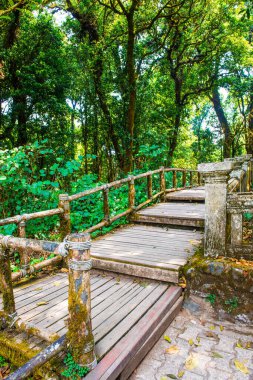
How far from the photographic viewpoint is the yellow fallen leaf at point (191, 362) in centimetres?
267

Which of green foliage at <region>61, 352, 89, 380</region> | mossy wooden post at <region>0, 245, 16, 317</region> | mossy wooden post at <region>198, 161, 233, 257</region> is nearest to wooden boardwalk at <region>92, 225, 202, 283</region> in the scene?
mossy wooden post at <region>198, 161, 233, 257</region>

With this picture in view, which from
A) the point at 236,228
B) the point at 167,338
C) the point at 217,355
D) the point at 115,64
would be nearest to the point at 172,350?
the point at 167,338

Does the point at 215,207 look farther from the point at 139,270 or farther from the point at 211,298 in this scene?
the point at 139,270

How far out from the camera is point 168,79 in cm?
1546

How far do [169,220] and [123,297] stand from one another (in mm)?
3027

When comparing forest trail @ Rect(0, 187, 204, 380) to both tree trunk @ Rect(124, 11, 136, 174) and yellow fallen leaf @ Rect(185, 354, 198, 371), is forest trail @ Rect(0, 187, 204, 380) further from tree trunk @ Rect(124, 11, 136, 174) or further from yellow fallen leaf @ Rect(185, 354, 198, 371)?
tree trunk @ Rect(124, 11, 136, 174)

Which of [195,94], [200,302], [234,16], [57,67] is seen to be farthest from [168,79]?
[200,302]

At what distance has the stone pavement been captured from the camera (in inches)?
102

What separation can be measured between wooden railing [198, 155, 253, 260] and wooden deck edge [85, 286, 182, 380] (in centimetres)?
104

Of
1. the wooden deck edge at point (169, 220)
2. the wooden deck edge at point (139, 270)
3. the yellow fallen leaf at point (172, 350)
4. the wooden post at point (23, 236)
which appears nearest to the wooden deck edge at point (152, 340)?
the yellow fallen leaf at point (172, 350)

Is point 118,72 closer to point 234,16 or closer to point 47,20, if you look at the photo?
point 47,20

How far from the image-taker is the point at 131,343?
2574 millimetres

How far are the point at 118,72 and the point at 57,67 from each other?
9.12ft

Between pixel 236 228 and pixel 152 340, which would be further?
pixel 236 228
